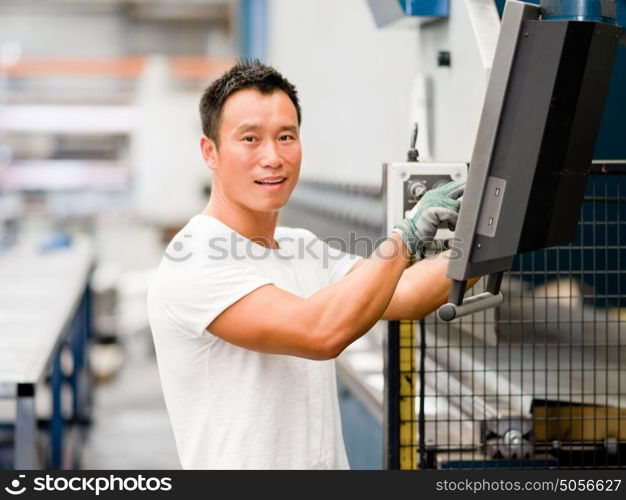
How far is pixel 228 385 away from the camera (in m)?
1.78

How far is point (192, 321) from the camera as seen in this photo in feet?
5.57

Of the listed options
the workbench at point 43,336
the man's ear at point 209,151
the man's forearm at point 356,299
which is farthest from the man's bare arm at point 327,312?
the workbench at point 43,336

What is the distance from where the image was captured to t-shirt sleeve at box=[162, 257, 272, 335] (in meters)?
1.67

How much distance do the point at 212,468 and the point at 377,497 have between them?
324mm

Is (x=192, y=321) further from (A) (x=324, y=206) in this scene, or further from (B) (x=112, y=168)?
(B) (x=112, y=168)

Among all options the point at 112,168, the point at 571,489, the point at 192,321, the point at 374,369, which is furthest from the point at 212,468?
the point at 112,168

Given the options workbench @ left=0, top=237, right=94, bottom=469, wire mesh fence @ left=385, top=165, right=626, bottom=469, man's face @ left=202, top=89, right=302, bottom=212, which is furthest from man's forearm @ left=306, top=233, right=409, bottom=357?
workbench @ left=0, top=237, right=94, bottom=469

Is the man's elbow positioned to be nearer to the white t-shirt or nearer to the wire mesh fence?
the white t-shirt

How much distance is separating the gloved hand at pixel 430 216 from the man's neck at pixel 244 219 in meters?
0.31

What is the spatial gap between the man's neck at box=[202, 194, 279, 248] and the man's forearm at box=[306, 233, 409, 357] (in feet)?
0.90

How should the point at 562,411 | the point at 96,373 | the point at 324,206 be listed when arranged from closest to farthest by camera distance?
1. the point at 562,411
2. the point at 324,206
3. the point at 96,373

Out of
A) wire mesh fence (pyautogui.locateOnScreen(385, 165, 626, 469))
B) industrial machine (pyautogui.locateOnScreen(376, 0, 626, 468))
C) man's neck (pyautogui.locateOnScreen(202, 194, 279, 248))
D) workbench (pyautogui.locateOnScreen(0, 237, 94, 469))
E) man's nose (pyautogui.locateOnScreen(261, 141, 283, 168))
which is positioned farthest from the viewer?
workbench (pyautogui.locateOnScreen(0, 237, 94, 469))

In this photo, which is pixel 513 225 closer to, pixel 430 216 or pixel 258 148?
pixel 430 216

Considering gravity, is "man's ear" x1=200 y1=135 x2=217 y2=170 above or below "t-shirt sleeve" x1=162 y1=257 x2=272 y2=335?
above
